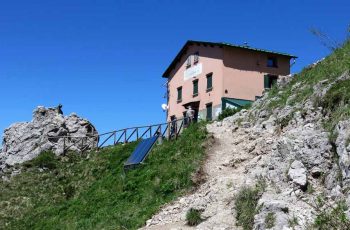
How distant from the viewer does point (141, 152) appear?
85.9 feet

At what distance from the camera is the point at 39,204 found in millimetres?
27453

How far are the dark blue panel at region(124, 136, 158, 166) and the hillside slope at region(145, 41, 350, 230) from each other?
508 cm

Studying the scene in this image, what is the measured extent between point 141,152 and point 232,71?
20.1 metres

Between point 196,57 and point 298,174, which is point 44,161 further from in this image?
point 298,174

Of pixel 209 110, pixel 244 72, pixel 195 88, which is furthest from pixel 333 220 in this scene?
pixel 195 88

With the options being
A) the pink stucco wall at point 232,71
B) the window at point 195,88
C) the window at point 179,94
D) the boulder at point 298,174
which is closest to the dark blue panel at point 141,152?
the boulder at point 298,174

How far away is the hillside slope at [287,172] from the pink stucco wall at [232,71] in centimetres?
2106

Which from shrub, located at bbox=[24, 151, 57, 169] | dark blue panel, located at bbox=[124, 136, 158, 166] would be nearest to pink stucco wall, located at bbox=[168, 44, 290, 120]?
shrub, located at bbox=[24, 151, 57, 169]

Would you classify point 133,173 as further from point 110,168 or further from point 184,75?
point 184,75

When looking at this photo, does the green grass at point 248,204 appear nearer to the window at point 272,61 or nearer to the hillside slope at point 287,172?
the hillside slope at point 287,172

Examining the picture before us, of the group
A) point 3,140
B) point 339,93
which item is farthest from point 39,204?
point 339,93

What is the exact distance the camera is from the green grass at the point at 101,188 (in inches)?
750

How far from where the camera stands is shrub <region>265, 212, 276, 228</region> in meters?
11.0

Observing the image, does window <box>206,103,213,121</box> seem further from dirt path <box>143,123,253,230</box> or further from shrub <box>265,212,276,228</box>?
shrub <box>265,212,276,228</box>
